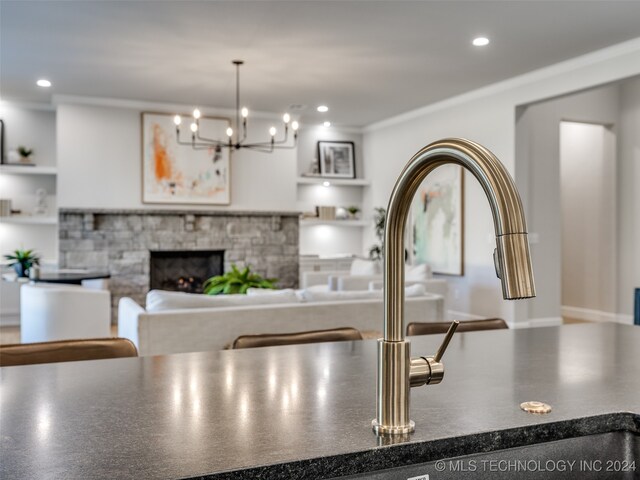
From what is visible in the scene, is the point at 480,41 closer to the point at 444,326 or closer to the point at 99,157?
the point at 444,326

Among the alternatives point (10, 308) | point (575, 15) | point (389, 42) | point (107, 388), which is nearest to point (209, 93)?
point (389, 42)

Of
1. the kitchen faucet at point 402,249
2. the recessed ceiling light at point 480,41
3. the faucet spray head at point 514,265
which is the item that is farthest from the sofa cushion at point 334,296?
the faucet spray head at point 514,265

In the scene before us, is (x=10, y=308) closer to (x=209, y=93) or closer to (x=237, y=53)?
(x=209, y=93)

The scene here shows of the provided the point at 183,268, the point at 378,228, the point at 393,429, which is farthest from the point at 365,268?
the point at 393,429

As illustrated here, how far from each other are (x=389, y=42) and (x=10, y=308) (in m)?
5.44

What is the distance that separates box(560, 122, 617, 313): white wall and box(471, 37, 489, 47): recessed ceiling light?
317 centimetres

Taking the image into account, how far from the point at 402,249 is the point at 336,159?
326 inches

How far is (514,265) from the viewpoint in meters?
0.65

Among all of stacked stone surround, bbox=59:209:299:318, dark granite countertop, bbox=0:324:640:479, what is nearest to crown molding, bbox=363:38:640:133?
stacked stone surround, bbox=59:209:299:318

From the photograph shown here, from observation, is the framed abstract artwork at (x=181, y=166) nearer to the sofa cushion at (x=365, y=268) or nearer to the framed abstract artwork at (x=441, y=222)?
the sofa cushion at (x=365, y=268)

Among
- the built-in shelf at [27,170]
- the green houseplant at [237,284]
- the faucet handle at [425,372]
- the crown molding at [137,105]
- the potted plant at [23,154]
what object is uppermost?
the crown molding at [137,105]

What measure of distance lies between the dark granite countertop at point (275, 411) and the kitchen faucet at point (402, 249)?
0.06 meters

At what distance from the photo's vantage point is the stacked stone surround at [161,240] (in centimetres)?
721

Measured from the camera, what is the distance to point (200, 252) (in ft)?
26.1
